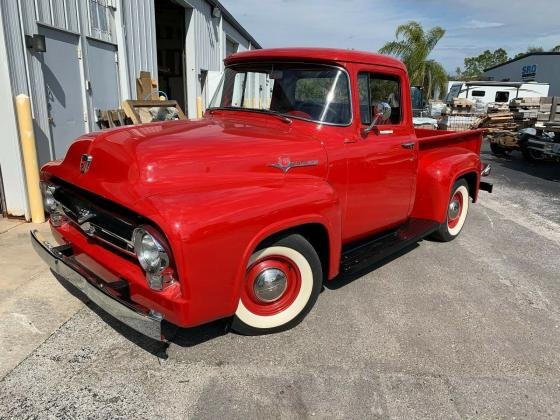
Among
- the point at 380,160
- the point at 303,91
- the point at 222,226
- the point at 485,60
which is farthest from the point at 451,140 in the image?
the point at 485,60

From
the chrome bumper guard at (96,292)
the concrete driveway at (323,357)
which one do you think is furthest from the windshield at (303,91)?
the chrome bumper guard at (96,292)

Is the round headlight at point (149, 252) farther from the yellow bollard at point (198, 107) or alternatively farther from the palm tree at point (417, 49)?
the palm tree at point (417, 49)

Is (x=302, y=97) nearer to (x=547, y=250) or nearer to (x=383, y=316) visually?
(x=383, y=316)

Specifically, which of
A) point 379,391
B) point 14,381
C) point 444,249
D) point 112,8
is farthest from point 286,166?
point 112,8

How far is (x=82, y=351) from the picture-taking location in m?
3.02

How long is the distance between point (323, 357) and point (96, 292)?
1.56 metres

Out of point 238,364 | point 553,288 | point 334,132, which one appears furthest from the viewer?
point 553,288

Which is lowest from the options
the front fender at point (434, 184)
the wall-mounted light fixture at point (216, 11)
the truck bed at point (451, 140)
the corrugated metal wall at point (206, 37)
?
the front fender at point (434, 184)

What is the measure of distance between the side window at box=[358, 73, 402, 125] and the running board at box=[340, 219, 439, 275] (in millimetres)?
1118

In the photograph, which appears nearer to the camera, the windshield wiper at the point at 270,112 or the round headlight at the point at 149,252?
the round headlight at the point at 149,252

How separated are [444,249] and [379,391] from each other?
9.70 feet

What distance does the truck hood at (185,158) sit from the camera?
2775mm

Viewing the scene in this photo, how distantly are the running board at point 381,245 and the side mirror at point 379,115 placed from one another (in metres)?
1.04

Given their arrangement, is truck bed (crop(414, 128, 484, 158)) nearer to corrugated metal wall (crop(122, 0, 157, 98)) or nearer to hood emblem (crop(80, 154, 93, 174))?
hood emblem (crop(80, 154, 93, 174))
